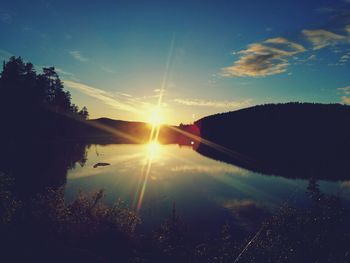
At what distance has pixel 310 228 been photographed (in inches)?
773

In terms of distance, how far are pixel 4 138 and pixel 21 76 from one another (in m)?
31.3

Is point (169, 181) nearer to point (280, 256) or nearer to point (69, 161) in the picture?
point (69, 161)

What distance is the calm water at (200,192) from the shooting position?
130 feet

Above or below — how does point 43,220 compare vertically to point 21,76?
below

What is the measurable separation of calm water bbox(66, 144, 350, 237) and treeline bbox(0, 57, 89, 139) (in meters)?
57.8

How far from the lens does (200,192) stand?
55.6 m

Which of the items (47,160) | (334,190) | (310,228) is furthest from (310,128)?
(310,228)

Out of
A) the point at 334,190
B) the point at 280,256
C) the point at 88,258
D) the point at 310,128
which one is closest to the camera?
the point at 280,256

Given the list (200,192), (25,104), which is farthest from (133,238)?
(25,104)

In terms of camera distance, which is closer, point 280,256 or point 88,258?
point 280,256

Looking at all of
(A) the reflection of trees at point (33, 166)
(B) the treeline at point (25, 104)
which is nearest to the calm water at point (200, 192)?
(A) the reflection of trees at point (33, 166)

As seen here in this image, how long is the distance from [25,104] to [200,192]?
101587mm

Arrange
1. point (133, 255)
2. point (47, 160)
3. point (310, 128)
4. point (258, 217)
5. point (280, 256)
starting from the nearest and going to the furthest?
point (280, 256) → point (133, 255) → point (258, 217) → point (47, 160) → point (310, 128)

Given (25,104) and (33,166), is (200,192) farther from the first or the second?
(25,104)
